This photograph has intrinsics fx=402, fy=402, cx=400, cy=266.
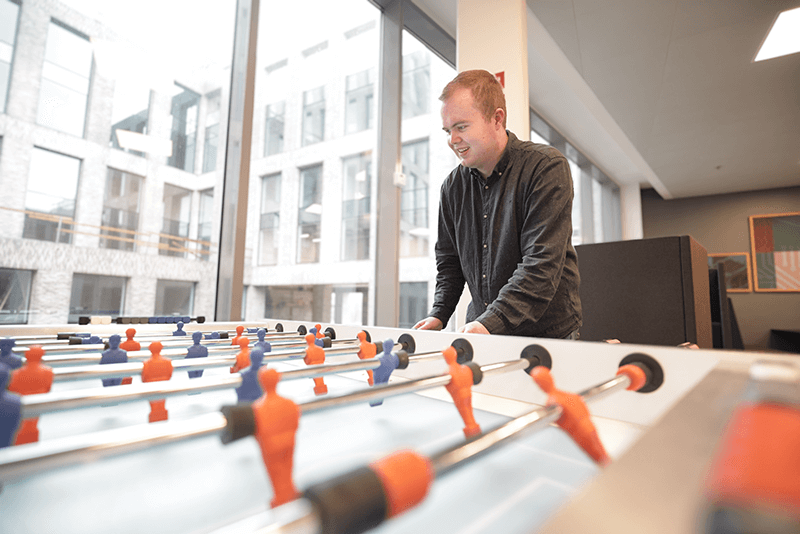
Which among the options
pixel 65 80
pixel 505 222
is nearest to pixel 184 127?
pixel 65 80

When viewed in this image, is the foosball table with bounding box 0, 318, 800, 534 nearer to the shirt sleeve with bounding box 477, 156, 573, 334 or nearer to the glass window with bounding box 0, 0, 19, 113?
the shirt sleeve with bounding box 477, 156, 573, 334

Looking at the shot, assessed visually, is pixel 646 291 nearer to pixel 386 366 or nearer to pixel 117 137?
pixel 386 366

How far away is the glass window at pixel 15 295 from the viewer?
1515 millimetres

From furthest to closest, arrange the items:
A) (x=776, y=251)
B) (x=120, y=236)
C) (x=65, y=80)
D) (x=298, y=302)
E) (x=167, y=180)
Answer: (x=776, y=251)
(x=298, y=302)
(x=167, y=180)
(x=120, y=236)
(x=65, y=80)

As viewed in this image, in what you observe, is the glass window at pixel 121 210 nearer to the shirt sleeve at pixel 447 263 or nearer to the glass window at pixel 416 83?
the shirt sleeve at pixel 447 263

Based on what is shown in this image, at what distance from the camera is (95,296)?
1.74 meters

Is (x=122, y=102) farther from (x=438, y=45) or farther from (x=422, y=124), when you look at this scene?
(x=438, y=45)

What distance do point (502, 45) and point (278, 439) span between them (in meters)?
2.73

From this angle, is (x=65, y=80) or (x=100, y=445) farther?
(x=65, y=80)

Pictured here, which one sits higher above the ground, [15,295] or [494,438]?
[15,295]

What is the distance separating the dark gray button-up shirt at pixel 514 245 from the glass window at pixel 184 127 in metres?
1.35

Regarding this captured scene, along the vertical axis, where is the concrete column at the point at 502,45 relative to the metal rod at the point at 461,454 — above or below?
above

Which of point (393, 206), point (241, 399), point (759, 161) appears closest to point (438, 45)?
point (393, 206)

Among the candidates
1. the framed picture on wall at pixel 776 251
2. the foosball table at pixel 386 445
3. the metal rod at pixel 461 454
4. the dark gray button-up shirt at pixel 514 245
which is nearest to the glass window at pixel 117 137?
the foosball table at pixel 386 445
